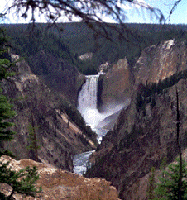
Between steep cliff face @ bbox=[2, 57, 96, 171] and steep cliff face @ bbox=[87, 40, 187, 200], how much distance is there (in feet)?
23.1

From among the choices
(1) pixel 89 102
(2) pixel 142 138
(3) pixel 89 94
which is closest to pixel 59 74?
(3) pixel 89 94

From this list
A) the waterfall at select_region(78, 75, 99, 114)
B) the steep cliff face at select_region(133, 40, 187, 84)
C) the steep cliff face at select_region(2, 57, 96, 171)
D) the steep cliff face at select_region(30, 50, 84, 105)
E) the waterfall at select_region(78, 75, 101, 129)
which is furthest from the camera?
the steep cliff face at select_region(30, 50, 84, 105)

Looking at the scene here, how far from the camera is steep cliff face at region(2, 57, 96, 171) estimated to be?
145 feet

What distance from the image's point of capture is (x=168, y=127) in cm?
3694

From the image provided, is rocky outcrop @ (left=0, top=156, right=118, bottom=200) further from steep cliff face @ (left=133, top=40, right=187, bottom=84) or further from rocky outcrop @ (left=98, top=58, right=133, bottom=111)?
rocky outcrop @ (left=98, top=58, right=133, bottom=111)

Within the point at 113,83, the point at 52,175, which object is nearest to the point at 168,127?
the point at 52,175

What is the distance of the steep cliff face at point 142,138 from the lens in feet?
108

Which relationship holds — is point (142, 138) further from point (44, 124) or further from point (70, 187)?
point (70, 187)

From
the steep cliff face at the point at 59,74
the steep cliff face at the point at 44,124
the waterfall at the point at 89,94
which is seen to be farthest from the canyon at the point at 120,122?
the waterfall at the point at 89,94

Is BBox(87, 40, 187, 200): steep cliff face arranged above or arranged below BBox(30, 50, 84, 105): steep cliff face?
below

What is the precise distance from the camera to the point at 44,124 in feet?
→ 180

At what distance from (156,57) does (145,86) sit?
9.68m

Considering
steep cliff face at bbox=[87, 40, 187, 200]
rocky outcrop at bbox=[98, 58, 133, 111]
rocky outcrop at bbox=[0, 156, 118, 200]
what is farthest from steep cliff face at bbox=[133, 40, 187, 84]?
rocky outcrop at bbox=[0, 156, 118, 200]

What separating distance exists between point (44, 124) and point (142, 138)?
71.8ft
